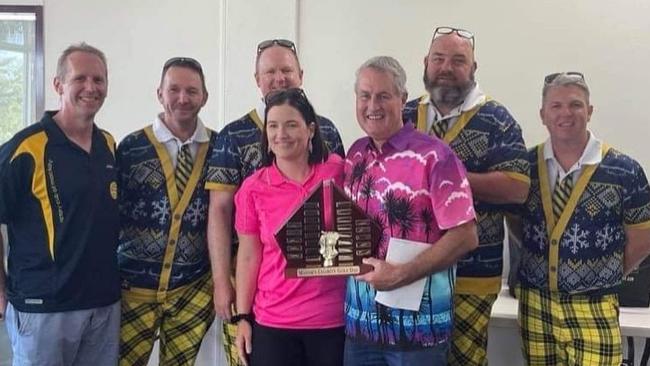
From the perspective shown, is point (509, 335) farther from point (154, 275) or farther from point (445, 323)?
point (154, 275)

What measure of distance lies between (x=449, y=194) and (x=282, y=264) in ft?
1.80

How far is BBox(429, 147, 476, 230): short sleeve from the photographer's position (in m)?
1.61

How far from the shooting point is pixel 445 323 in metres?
1.67

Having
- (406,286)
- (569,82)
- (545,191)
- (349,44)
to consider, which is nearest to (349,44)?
(349,44)

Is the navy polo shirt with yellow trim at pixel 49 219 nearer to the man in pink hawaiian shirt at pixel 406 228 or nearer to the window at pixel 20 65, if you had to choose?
the man in pink hawaiian shirt at pixel 406 228

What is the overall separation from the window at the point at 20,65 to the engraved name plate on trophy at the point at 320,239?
259 cm

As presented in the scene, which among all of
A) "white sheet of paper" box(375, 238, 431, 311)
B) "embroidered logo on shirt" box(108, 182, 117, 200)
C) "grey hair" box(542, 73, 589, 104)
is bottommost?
"white sheet of paper" box(375, 238, 431, 311)

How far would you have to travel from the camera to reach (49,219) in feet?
6.43

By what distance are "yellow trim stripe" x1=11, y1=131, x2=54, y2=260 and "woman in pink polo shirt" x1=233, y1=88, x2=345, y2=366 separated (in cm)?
60

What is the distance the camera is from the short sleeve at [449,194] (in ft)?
5.27

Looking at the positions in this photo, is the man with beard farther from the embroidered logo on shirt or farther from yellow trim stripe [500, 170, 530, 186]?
the embroidered logo on shirt

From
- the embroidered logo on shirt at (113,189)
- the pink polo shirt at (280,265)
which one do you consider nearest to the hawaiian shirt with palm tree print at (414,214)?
the pink polo shirt at (280,265)

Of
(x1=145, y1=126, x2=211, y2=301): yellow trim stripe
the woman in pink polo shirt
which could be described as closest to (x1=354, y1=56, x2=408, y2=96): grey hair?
the woman in pink polo shirt

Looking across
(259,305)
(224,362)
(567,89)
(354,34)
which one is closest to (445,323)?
(259,305)
